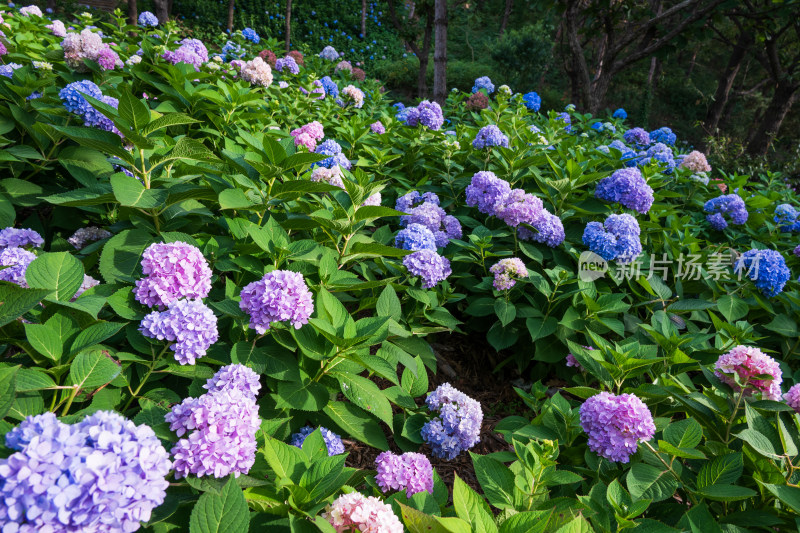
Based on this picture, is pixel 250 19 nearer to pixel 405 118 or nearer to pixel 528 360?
pixel 405 118

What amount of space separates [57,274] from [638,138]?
551 cm

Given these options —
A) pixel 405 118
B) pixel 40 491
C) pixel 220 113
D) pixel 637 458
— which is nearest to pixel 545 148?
pixel 405 118

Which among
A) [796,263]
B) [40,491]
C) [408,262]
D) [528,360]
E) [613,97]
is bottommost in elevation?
[613,97]

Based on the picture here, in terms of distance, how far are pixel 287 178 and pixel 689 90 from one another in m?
22.6

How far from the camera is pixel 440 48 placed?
7.27 meters

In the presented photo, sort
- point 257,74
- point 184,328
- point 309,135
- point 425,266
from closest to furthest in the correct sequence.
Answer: point 184,328, point 425,266, point 309,135, point 257,74

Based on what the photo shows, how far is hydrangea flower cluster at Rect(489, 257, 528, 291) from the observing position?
8.72 ft

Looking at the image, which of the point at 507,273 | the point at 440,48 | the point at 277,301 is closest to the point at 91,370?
the point at 277,301

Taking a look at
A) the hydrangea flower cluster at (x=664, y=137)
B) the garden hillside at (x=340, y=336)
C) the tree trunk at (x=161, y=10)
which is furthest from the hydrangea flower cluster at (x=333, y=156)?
the tree trunk at (x=161, y=10)

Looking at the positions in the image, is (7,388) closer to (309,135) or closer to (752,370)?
(752,370)

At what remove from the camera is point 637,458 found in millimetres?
1816

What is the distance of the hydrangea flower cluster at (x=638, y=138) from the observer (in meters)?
5.29

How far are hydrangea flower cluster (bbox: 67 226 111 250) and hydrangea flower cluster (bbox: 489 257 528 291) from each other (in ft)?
6.45

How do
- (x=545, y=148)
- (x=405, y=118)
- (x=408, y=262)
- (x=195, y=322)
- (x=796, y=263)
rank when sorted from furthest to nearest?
(x=405, y=118) < (x=545, y=148) < (x=796, y=263) < (x=408, y=262) < (x=195, y=322)
